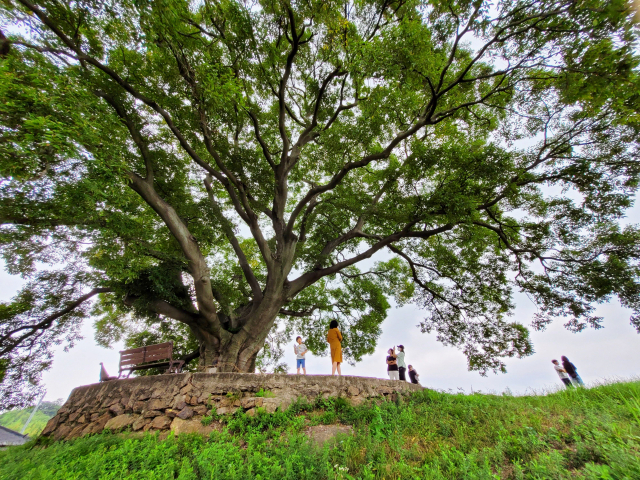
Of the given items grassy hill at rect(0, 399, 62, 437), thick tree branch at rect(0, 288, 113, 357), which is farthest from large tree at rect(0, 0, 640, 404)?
grassy hill at rect(0, 399, 62, 437)

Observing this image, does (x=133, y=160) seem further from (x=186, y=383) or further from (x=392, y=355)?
(x=392, y=355)

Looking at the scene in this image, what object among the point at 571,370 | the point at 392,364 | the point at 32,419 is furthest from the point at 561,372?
the point at 32,419

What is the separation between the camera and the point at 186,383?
502cm

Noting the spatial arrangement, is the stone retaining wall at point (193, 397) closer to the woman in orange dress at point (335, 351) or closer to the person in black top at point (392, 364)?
the woman in orange dress at point (335, 351)

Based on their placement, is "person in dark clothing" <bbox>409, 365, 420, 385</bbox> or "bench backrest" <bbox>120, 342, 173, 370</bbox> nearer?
"bench backrest" <bbox>120, 342, 173, 370</bbox>

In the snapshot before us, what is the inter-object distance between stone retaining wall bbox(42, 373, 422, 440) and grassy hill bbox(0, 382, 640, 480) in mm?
291

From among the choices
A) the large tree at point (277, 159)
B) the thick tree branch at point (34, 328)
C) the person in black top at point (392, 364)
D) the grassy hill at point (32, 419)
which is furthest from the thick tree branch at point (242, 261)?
the grassy hill at point (32, 419)

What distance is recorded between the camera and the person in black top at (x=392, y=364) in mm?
7824

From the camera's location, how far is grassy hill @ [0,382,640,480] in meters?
2.51

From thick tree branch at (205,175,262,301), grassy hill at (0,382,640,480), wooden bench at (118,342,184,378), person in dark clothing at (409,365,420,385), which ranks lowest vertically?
grassy hill at (0,382,640,480)

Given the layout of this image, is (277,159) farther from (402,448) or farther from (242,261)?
(402,448)

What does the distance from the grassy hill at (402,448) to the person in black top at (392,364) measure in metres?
3.18

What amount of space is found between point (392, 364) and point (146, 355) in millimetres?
6737

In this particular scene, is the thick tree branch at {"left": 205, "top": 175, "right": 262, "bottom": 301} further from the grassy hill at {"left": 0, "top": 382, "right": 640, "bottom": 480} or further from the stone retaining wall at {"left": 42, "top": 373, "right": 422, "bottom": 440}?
the grassy hill at {"left": 0, "top": 382, "right": 640, "bottom": 480}
